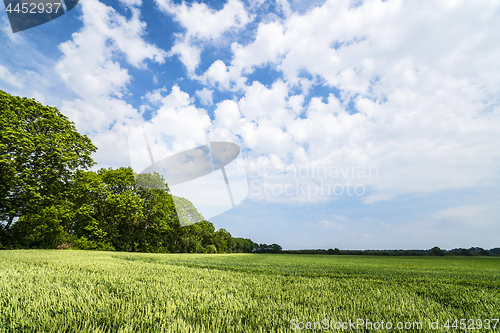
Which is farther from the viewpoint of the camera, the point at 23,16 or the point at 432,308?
the point at 23,16

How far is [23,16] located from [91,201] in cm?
2715

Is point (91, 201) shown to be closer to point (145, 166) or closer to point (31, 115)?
point (31, 115)

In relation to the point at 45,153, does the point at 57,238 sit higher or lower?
lower

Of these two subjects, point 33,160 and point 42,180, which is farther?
point 42,180

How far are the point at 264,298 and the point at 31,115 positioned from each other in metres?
24.6

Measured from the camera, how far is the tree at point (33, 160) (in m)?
16.0

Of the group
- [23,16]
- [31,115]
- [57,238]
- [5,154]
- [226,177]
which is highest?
[31,115]

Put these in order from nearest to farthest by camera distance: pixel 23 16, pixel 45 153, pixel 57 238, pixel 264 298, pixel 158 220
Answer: pixel 264 298
pixel 23 16
pixel 45 153
pixel 57 238
pixel 158 220

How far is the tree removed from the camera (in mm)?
16016

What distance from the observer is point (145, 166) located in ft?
38.8

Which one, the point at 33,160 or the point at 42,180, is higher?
the point at 33,160

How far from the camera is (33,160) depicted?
17.2m

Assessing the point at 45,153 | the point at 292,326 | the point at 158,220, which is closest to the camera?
the point at 292,326

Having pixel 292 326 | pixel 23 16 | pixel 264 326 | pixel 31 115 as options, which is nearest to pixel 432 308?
pixel 292 326
